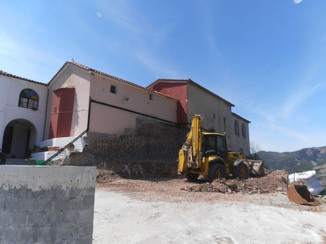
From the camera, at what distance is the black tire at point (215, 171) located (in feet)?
33.0

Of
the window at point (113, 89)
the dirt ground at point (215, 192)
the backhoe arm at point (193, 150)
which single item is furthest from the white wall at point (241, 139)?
the backhoe arm at point (193, 150)

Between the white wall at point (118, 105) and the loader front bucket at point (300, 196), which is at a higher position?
the white wall at point (118, 105)

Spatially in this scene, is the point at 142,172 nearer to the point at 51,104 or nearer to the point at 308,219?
the point at 51,104

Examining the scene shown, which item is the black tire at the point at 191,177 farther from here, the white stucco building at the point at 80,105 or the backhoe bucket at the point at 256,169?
the white stucco building at the point at 80,105

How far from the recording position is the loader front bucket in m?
6.73

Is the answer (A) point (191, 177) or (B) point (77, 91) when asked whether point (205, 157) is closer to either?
(A) point (191, 177)

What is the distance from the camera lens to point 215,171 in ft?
33.7

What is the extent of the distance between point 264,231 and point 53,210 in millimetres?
3720

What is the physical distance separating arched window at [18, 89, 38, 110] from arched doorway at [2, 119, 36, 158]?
1560mm

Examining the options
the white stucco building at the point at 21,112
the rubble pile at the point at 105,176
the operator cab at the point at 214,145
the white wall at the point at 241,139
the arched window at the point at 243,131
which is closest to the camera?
the operator cab at the point at 214,145

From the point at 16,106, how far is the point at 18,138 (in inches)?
142

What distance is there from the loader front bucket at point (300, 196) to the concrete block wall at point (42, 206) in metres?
6.62

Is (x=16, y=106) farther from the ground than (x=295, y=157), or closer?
farther from the ground

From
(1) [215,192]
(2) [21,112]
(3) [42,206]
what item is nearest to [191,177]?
(1) [215,192]
